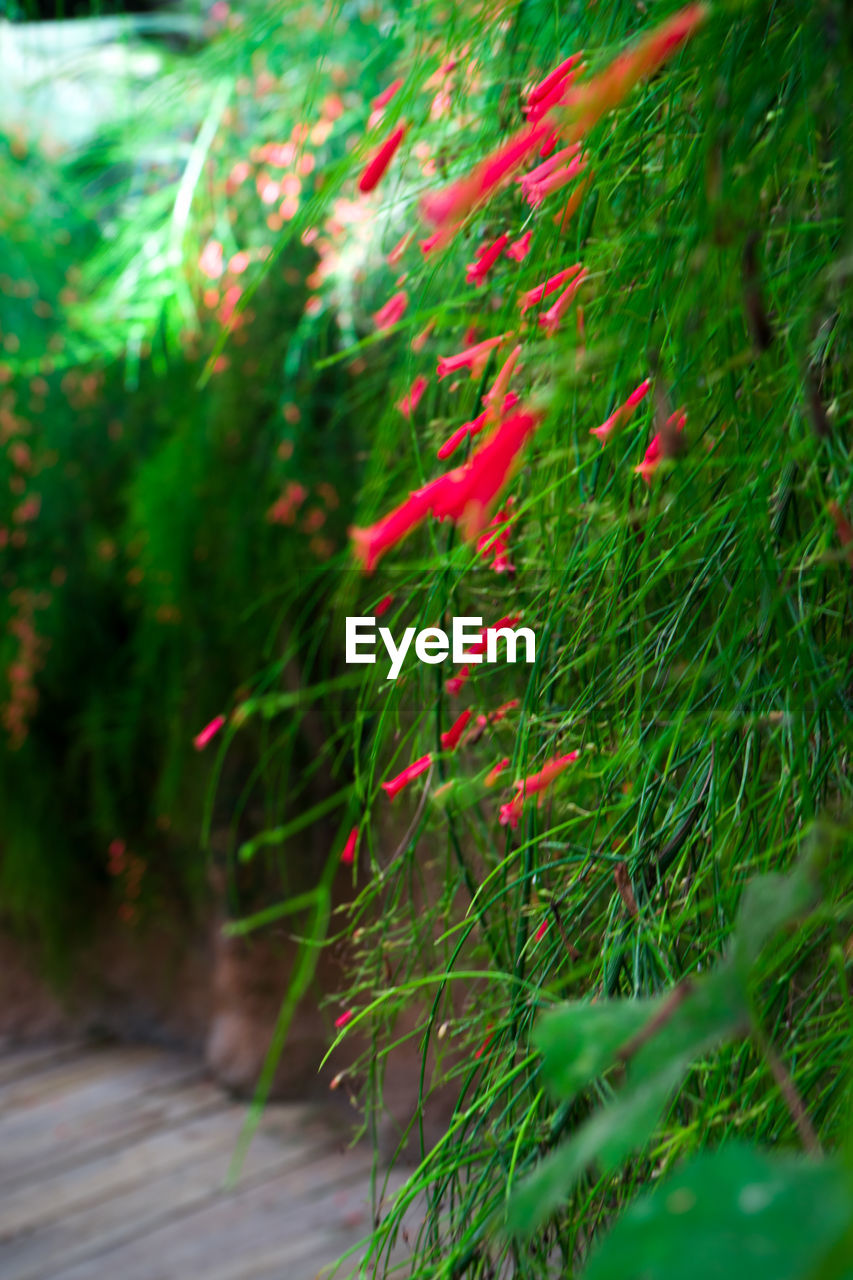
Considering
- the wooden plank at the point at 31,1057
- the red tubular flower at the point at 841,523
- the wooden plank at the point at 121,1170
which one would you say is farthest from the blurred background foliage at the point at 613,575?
the wooden plank at the point at 31,1057

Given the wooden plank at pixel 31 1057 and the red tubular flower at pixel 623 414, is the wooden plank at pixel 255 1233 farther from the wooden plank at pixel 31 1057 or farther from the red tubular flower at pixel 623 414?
the red tubular flower at pixel 623 414

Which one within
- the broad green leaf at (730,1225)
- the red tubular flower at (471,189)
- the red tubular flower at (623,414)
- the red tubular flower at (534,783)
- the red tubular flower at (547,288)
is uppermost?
the red tubular flower at (547,288)

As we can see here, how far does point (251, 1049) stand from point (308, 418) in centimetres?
103

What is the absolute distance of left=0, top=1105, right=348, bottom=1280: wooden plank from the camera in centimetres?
166

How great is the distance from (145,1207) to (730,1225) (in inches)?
69.7

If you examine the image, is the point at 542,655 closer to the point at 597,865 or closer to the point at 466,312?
the point at 597,865

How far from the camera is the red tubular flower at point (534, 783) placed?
521mm

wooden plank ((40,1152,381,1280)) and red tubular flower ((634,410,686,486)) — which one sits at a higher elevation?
red tubular flower ((634,410,686,486))

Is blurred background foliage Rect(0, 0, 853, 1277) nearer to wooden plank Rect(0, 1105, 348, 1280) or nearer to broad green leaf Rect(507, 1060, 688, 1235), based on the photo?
broad green leaf Rect(507, 1060, 688, 1235)

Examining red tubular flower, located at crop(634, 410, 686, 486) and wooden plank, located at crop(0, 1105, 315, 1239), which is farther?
wooden plank, located at crop(0, 1105, 315, 1239)

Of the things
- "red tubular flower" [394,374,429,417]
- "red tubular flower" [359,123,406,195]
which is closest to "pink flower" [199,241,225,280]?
"red tubular flower" [394,374,429,417]

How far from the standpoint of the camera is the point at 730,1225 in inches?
7.8

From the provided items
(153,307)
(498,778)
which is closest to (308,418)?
(153,307)

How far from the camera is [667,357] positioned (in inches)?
18.7
